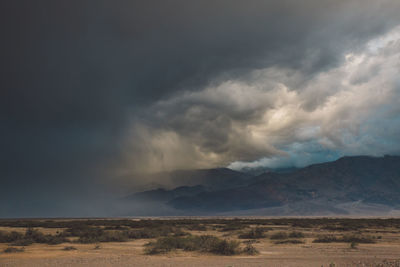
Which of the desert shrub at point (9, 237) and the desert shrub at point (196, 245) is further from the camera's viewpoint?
the desert shrub at point (9, 237)

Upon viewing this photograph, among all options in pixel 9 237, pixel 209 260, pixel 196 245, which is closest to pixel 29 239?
pixel 9 237

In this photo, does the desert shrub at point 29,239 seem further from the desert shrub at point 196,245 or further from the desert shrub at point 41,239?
the desert shrub at point 196,245

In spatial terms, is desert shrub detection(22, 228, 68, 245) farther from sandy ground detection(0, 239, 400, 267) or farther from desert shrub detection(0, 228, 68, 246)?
sandy ground detection(0, 239, 400, 267)

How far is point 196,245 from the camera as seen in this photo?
31.0 meters

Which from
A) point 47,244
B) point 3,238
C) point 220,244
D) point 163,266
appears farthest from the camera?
point 3,238

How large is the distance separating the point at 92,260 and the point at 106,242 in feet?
54.1

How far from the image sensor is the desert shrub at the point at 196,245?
28547mm

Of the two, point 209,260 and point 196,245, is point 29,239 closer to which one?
point 196,245

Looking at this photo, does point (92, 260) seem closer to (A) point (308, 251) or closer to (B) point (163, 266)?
(B) point (163, 266)

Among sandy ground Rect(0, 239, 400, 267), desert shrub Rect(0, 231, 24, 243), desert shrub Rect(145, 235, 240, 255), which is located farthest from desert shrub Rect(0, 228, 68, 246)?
desert shrub Rect(145, 235, 240, 255)

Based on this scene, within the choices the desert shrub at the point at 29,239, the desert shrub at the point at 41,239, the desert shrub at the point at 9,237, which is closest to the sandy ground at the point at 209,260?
the desert shrub at the point at 29,239

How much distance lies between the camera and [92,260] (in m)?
25.2

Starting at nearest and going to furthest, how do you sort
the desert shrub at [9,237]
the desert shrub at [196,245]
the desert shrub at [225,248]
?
the desert shrub at [225,248] < the desert shrub at [196,245] < the desert shrub at [9,237]

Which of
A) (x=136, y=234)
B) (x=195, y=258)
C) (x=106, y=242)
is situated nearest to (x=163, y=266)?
(x=195, y=258)
